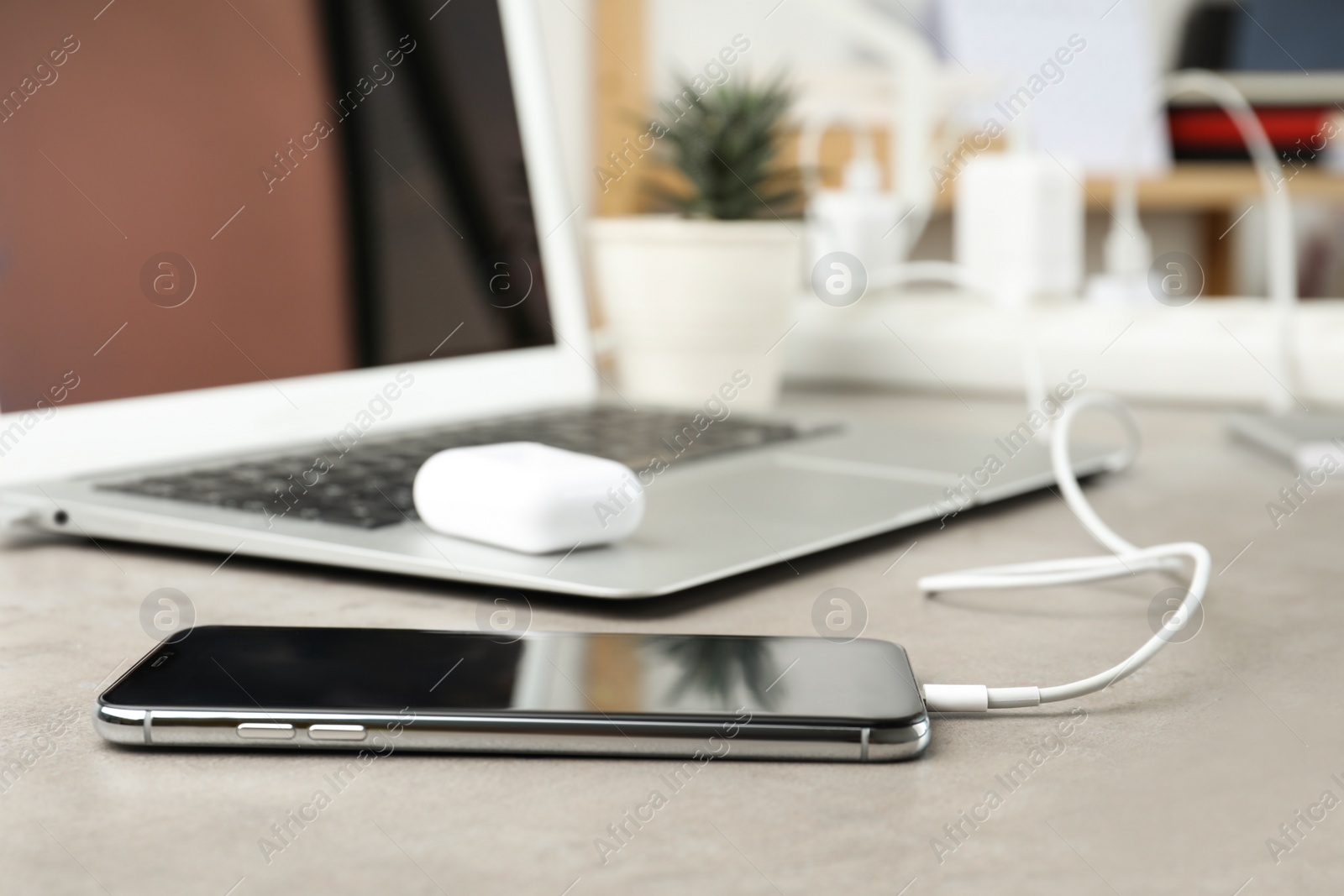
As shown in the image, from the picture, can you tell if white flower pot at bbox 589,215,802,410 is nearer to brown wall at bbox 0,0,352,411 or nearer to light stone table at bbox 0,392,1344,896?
brown wall at bbox 0,0,352,411

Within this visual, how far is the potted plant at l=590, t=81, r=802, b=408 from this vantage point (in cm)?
105

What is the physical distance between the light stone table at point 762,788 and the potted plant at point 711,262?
0.59 meters

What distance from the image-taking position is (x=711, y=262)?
1045 mm

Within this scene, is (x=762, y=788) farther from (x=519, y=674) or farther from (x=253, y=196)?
(x=253, y=196)

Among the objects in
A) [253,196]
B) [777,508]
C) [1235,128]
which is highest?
[253,196]

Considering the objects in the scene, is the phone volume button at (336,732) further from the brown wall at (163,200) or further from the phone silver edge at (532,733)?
the brown wall at (163,200)

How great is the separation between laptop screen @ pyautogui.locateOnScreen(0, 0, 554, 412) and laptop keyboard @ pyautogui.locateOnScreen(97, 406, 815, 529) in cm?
8

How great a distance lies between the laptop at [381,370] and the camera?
53cm

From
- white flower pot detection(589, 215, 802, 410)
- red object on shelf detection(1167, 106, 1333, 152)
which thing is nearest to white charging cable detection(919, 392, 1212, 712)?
white flower pot detection(589, 215, 802, 410)

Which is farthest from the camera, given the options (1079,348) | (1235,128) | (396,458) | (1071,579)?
(1235,128)

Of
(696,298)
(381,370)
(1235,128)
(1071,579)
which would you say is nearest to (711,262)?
(696,298)

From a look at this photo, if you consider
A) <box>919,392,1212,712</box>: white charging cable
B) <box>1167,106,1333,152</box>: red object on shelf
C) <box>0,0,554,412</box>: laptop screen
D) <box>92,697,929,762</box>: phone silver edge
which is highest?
<box>0,0,554,412</box>: laptop screen

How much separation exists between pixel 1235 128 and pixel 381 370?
293cm

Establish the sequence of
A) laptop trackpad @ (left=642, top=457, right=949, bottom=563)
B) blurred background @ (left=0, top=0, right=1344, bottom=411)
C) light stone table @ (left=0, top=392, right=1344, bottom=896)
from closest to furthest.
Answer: light stone table @ (left=0, top=392, right=1344, bottom=896), laptop trackpad @ (left=642, top=457, right=949, bottom=563), blurred background @ (left=0, top=0, right=1344, bottom=411)
